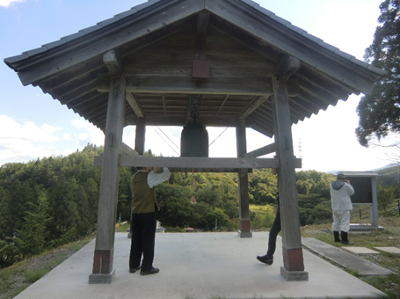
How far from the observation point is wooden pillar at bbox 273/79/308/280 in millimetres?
3438

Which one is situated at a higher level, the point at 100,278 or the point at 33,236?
the point at 100,278

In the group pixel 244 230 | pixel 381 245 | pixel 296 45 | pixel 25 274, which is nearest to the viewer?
pixel 296 45

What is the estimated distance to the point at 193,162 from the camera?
3.60 metres

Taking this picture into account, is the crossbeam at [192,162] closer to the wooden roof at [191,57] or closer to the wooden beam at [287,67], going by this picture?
the wooden roof at [191,57]

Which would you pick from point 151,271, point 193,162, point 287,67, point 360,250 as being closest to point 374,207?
point 360,250

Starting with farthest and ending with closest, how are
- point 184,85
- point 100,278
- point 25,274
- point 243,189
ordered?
point 243,189
point 184,85
point 25,274
point 100,278

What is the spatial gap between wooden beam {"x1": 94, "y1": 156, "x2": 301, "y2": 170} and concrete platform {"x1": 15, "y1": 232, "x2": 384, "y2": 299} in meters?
1.52

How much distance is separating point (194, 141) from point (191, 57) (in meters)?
1.48

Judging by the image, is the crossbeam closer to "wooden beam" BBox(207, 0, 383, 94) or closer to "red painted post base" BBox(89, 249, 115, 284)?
"red painted post base" BBox(89, 249, 115, 284)

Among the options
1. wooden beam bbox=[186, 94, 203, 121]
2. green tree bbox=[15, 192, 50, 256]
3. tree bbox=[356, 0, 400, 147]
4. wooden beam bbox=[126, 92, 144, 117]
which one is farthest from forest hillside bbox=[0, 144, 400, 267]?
wooden beam bbox=[186, 94, 203, 121]

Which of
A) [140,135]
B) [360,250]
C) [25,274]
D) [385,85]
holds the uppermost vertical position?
[385,85]

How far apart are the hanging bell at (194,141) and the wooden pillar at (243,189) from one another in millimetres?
2073

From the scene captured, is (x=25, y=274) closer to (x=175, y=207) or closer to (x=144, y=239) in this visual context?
(x=144, y=239)

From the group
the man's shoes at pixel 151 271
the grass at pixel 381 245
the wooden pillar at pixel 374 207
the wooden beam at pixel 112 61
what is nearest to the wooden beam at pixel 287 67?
the wooden beam at pixel 112 61
